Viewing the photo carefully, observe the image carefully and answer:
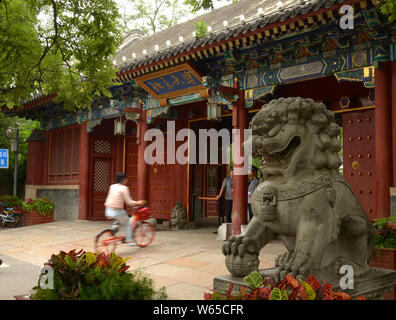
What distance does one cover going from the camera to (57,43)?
5641mm

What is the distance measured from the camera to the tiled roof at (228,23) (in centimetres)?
596

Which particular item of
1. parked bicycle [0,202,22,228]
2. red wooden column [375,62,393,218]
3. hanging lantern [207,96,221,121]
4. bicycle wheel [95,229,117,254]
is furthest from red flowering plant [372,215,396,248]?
parked bicycle [0,202,22,228]

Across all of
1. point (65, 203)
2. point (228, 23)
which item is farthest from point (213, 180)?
point (65, 203)

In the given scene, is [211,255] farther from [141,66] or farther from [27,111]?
[27,111]

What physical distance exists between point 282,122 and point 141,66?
635 cm

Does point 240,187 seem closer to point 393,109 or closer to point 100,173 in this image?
point 393,109

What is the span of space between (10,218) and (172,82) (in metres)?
7.08

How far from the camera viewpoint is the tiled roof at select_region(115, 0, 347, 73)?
596cm

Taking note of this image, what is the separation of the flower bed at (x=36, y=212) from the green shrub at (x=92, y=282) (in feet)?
30.2

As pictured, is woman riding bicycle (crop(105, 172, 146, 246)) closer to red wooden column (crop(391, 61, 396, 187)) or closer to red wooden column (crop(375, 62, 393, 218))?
red wooden column (crop(375, 62, 393, 218))

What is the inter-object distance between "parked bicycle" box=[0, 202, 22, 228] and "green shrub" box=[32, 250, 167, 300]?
10273 mm

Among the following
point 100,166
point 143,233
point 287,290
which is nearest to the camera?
point 287,290

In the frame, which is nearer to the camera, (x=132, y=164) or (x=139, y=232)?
(x=139, y=232)
